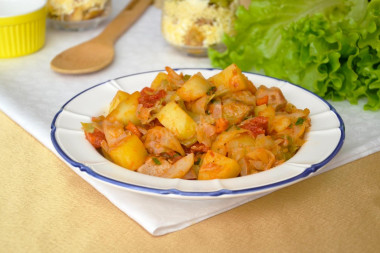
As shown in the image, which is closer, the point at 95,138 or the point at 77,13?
the point at 95,138

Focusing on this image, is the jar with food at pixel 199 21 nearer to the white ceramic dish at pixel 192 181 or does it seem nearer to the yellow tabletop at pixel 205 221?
the white ceramic dish at pixel 192 181

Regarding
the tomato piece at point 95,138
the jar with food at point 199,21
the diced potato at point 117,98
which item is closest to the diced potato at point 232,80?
the diced potato at point 117,98

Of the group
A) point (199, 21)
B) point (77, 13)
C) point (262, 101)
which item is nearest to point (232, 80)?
point (262, 101)

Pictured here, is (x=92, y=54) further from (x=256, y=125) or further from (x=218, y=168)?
(x=218, y=168)

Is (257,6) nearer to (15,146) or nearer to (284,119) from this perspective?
(284,119)

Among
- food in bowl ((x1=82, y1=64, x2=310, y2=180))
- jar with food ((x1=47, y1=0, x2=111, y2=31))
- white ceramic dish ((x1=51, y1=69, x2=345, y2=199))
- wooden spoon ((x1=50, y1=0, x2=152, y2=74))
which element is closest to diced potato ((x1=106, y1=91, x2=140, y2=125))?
food in bowl ((x1=82, y1=64, x2=310, y2=180))
